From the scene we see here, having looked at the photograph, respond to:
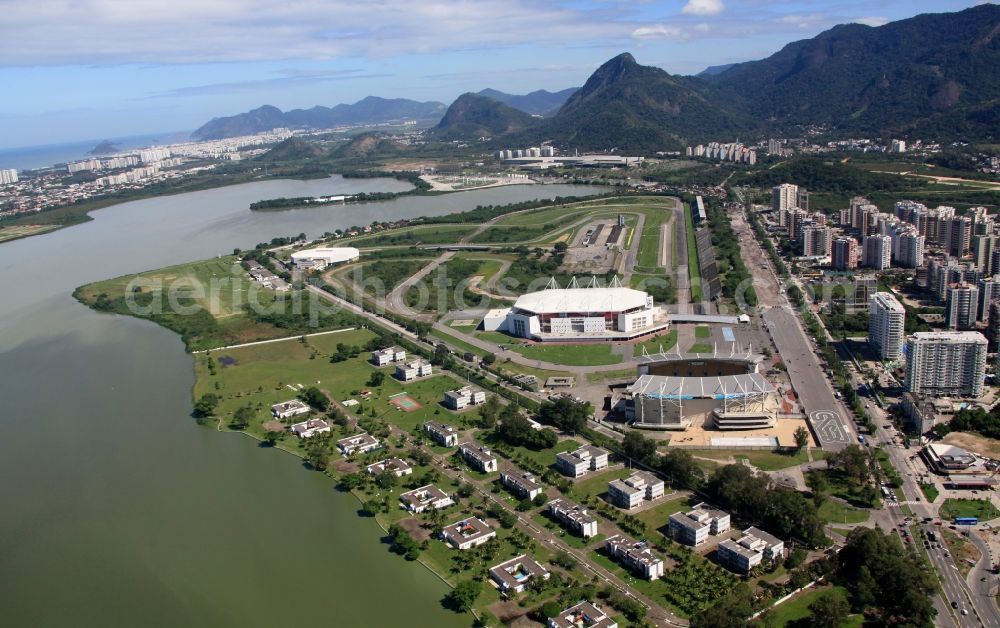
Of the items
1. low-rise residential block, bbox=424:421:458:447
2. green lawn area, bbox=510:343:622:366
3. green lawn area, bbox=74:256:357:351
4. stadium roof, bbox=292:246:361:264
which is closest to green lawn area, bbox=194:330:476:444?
low-rise residential block, bbox=424:421:458:447

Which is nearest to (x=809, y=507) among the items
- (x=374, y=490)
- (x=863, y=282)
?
(x=374, y=490)

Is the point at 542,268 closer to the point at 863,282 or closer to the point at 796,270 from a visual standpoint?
the point at 796,270

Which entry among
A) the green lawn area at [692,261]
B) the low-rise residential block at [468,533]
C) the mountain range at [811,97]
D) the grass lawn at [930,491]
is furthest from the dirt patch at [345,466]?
the mountain range at [811,97]

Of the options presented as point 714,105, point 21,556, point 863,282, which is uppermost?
point 714,105

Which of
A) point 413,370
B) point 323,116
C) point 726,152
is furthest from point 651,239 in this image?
point 323,116

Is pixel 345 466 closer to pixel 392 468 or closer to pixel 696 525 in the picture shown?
pixel 392 468

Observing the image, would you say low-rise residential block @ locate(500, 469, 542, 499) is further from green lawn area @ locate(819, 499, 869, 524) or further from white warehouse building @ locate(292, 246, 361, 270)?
white warehouse building @ locate(292, 246, 361, 270)
